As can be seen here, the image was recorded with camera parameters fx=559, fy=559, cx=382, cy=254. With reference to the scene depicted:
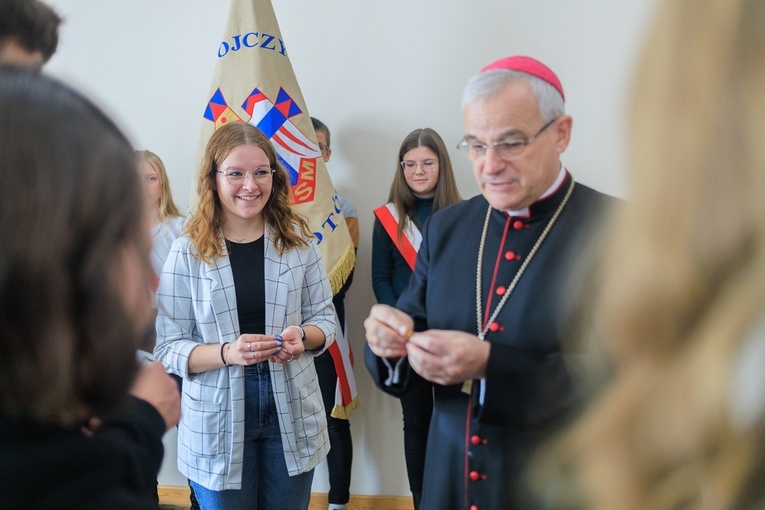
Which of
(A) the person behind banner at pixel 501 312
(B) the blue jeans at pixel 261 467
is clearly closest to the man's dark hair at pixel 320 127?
(B) the blue jeans at pixel 261 467

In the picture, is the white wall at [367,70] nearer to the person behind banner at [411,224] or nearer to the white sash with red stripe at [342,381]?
the person behind banner at [411,224]

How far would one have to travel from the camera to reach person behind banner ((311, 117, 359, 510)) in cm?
309

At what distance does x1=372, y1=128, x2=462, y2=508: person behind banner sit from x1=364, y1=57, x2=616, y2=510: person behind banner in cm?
146

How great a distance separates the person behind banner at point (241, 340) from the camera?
1.92m

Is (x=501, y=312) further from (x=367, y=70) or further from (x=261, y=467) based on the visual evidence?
(x=367, y=70)

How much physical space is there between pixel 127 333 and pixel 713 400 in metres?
0.65

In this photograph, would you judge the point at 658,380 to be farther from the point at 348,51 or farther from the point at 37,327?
the point at 348,51

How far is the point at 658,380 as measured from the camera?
53 cm

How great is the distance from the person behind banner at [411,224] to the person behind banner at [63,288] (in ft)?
7.78

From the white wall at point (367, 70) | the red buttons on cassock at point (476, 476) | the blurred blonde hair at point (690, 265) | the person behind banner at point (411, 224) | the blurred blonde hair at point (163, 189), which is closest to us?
the blurred blonde hair at point (690, 265)

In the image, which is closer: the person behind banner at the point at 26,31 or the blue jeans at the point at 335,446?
the person behind banner at the point at 26,31

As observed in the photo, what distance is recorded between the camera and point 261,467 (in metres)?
2.04

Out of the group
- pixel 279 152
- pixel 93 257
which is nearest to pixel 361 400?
pixel 279 152

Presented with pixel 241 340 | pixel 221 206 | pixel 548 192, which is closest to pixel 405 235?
pixel 221 206
